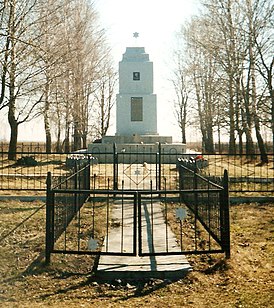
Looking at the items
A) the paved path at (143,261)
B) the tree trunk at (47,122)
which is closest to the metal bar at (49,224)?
the paved path at (143,261)

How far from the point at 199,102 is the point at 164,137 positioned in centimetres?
970

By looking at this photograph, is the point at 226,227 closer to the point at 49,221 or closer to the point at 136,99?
the point at 49,221

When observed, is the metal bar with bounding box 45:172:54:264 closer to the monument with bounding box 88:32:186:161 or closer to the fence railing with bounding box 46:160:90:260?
the fence railing with bounding box 46:160:90:260

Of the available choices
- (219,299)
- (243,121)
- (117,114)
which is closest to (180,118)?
(117,114)

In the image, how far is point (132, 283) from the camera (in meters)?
4.21

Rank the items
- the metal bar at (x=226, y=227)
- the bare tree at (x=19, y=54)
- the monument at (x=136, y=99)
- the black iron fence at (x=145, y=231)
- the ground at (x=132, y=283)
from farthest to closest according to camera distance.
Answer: the monument at (x=136, y=99) → the bare tree at (x=19, y=54) → the metal bar at (x=226, y=227) → the black iron fence at (x=145, y=231) → the ground at (x=132, y=283)

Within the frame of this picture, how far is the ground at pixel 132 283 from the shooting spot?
3.69 metres

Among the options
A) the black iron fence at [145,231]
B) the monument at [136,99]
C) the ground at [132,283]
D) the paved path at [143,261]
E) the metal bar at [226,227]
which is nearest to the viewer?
the ground at [132,283]

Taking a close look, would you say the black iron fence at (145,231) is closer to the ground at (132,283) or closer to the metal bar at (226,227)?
the metal bar at (226,227)

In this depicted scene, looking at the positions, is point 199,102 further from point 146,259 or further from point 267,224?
point 146,259

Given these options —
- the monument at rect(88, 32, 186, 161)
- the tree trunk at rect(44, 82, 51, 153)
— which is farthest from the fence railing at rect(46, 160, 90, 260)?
the monument at rect(88, 32, 186, 161)

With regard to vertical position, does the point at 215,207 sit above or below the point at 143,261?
above

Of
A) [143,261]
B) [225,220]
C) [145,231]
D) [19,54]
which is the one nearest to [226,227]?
[225,220]

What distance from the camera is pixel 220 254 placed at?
510 centimetres
